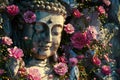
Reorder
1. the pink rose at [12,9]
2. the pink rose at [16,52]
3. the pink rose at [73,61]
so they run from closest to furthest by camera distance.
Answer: the pink rose at [16,52], the pink rose at [12,9], the pink rose at [73,61]

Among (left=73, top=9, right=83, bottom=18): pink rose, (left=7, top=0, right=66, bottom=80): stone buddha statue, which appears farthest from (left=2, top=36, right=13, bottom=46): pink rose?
(left=73, top=9, right=83, bottom=18): pink rose

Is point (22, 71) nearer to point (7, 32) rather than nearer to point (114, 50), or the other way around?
point (7, 32)

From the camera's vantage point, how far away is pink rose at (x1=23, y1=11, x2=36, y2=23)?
476cm

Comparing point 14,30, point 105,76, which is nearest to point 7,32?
point 14,30

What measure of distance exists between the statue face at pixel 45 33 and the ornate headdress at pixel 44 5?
1.6 inches

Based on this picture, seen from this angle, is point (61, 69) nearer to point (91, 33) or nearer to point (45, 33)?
point (45, 33)

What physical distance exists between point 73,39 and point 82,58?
0.18 m

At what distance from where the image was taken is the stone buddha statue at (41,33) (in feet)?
15.7

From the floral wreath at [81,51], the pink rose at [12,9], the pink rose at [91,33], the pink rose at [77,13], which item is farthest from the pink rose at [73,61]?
the pink rose at [12,9]

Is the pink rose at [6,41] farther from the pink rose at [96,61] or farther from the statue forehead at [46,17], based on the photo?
the pink rose at [96,61]

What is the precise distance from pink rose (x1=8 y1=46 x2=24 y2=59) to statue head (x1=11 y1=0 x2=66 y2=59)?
24 cm

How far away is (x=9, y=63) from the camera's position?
14.9 ft

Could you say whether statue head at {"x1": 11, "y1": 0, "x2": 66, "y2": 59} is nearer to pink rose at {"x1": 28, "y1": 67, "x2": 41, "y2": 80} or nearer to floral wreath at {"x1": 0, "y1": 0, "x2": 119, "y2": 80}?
floral wreath at {"x1": 0, "y1": 0, "x2": 119, "y2": 80}

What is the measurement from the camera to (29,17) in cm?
476
